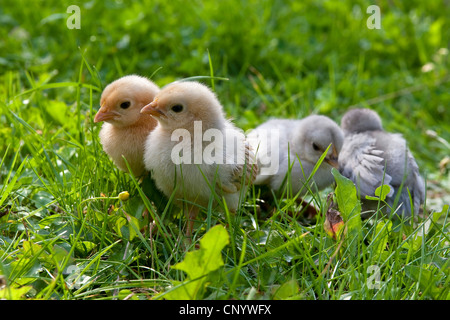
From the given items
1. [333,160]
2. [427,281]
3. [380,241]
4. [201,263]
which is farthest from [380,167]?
[201,263]

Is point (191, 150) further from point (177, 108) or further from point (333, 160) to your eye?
point (333, 160)

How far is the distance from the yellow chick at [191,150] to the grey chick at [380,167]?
814 mm

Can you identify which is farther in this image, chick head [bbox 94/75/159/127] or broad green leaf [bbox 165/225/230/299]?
chick head [bbox 94/75/159/127]

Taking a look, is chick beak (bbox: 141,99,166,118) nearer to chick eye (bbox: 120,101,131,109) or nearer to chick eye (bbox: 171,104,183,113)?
chick eye (bbox: 171,104,183,113)

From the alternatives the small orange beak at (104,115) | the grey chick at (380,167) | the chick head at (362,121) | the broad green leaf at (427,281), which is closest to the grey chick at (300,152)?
the grey chick at (380,167)

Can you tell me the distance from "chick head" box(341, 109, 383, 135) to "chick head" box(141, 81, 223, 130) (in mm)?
1416

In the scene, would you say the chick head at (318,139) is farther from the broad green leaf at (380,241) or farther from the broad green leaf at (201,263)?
the broad green leaf at (201,263)

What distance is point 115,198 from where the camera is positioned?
260 cm

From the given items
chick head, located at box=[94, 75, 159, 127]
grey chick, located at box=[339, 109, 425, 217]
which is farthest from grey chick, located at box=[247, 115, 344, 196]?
chick head, located at box=[94, 75, 159, 127]

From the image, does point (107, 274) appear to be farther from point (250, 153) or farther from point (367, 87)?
point (367, 87)

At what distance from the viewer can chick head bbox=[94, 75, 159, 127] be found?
8.86 feet

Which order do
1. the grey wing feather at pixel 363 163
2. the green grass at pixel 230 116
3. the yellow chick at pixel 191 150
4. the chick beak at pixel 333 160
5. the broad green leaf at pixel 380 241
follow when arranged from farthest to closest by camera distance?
the chick beak at pixel 333 160 → the grey wing feather at pixel 363 163 → the yellow chick at pixel 191 150 → the broad green leaf at pixel 380 241 → the green grass at pixel 230 116

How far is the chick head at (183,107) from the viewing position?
253 centimetres

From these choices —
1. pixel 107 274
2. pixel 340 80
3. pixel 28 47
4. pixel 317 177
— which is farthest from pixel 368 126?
pixel 28 47
